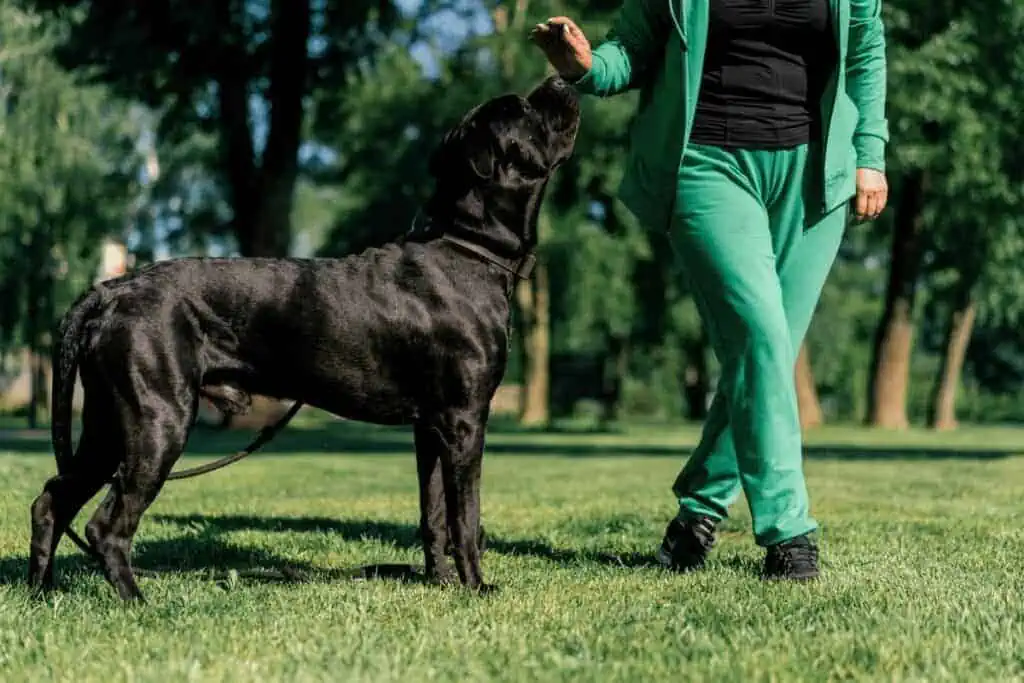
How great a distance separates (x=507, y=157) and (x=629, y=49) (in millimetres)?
857

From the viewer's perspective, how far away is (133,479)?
4246 millimetres

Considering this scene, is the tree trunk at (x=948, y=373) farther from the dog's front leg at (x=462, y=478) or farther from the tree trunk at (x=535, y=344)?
the dog's front leg at (x=462, y=478)

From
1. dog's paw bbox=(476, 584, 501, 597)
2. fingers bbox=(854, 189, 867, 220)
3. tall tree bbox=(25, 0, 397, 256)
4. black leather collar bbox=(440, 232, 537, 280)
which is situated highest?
tall tree bbox=(25, 0, 397, 256)

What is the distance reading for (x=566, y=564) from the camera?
530cm

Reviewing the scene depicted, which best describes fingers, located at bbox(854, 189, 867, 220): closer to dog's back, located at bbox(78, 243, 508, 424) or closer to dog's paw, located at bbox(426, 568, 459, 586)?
dog's back, located at bbox(78, 243, 508, 424)

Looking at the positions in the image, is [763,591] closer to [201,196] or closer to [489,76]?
[489,76]

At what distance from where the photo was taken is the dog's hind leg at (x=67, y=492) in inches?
174

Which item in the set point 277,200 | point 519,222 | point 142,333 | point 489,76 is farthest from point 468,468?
point 489,76

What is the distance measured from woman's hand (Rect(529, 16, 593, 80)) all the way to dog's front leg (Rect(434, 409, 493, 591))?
132 cm

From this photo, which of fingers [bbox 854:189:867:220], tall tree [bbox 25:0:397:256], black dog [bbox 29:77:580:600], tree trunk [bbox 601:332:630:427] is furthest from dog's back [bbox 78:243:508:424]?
tree trunk [bbox 601:332:630:427]

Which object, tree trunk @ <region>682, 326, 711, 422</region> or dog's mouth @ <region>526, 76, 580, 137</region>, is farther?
tree trunk @ <region>682, 326, 711, 422</region>

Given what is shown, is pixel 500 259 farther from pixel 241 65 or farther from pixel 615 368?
pixel 615 368

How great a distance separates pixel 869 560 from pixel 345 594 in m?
2.27

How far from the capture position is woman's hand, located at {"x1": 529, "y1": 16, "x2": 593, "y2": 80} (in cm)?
468
